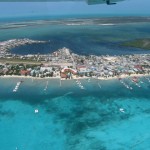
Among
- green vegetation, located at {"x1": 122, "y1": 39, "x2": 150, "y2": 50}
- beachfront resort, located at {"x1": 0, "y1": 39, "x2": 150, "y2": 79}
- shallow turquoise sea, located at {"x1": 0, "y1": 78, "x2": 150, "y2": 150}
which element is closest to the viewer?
shallow turquoise sea, located at {"x1": 0, "y1": 78, "x2": 150, "y2": 150}

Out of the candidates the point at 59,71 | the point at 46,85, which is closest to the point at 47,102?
the point at 46,85

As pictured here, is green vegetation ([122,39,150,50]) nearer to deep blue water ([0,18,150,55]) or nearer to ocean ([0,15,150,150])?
deep blue water ([0,18,150,55])

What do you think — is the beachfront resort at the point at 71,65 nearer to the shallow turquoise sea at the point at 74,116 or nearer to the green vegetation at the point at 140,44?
the shallow turquoise sea at the point at 74,116

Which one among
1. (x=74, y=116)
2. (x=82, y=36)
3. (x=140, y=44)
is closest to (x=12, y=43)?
(x=82, y=36)

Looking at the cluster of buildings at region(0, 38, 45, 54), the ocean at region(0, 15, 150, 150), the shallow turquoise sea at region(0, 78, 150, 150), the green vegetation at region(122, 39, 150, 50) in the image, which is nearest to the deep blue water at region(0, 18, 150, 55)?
the cluster of buildings at region(0, 38, 45, 54)

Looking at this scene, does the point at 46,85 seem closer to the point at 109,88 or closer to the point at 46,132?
the point at 109,88

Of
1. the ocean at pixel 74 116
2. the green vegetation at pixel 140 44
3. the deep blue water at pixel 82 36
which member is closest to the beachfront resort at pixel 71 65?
the ocean at pixel 74 116
